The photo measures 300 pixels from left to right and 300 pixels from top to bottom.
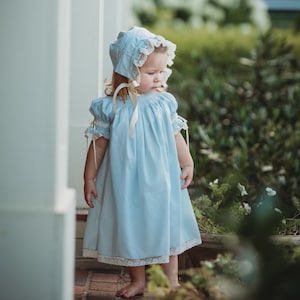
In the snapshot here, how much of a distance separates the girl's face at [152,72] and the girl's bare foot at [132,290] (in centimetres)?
95

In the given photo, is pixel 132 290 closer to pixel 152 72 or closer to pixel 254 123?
pixel 152 72

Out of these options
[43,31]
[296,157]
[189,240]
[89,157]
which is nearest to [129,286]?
[189,240]

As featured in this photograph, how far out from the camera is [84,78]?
17.9 feet

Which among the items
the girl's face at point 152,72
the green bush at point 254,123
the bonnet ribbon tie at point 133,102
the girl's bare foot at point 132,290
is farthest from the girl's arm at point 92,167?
the green bush at point 254,123

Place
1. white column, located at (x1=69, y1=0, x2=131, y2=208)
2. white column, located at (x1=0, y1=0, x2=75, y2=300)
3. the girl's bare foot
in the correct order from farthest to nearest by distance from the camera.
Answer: white column, located at (x1=69, y1=0, x2=131, y2=208), the girl's bare foot, white column, located at (x1=0, y1=0, x2=75, y2=300)

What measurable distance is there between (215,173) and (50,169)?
3.22 meters

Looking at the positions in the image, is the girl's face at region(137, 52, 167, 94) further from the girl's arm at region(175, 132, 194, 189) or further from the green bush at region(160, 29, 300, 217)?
the green bush at region(160, 29, 300, 217)

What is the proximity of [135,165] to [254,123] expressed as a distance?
3.15 metres

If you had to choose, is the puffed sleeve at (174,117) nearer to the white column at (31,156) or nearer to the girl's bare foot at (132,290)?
the girl's bare foot at (132,290)

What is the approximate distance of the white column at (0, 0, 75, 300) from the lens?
3.43m

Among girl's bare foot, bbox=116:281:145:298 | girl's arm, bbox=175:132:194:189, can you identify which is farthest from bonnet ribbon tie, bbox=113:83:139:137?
girl's bare foot, bbox=116:281:145:298

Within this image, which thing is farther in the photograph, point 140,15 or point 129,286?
point 140,15

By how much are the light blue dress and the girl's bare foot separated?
238 mm

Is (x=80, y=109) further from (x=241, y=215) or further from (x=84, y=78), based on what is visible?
(x=241, y=215)
